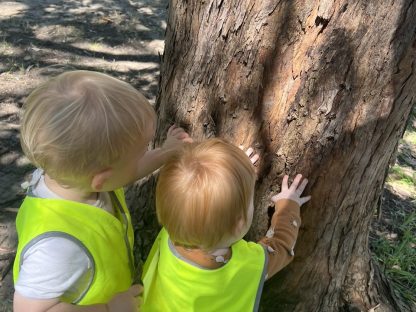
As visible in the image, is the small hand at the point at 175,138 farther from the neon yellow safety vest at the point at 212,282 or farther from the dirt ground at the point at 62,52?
the dirt ground at the point at 62,52

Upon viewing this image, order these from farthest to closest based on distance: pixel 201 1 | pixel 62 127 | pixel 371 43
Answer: pixel 201 1 → pixel 371 43 → pixel 62 127

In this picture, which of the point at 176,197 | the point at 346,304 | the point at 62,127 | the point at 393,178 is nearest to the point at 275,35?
the point at 176,197

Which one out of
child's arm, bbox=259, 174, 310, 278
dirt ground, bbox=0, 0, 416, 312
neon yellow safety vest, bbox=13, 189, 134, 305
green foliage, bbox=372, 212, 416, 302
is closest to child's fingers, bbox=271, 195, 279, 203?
child's arm, bbox=259, 174, 310, 278

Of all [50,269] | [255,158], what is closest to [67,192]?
[50,269]

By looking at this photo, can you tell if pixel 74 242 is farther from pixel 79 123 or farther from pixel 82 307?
pixel 79 123

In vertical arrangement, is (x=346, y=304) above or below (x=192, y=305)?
below

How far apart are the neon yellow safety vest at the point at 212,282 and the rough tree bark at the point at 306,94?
37cm

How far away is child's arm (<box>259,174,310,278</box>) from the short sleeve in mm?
728

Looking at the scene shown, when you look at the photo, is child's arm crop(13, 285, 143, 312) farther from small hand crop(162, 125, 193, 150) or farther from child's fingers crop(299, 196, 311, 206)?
child's fingers crop(299, 196, 311, 206)

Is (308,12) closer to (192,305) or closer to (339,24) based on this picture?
(339,24)

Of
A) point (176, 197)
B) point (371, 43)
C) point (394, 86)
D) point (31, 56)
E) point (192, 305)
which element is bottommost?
point (31, 56)

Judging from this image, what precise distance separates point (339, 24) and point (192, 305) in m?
1.06

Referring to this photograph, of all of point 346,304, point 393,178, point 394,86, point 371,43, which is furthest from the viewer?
point 393,178

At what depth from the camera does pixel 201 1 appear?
1900 millimetres
